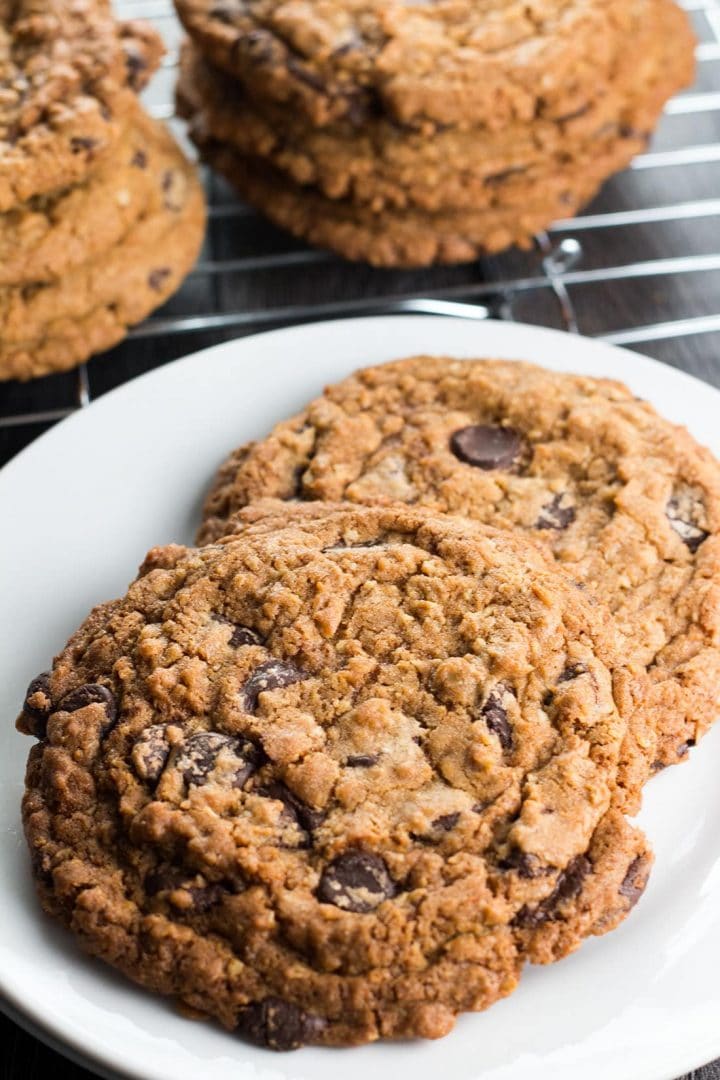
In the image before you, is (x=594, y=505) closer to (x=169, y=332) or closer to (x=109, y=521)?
(x=109, y=521)

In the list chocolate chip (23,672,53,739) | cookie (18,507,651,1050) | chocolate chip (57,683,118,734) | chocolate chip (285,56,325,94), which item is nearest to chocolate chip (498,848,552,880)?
cookie (18,507,651,1050)

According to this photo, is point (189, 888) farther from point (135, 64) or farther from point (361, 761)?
point (135, 64)

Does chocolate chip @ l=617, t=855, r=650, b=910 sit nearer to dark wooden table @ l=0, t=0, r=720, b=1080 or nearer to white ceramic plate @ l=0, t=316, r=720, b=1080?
white ceramic plate @ l=0, t=316, r=720, b=1080

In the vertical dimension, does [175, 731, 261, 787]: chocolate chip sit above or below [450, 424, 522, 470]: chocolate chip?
below

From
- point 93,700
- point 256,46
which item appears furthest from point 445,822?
point 256,46

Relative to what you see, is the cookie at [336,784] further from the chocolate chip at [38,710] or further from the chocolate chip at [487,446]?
the chocolate chip at [487,446]

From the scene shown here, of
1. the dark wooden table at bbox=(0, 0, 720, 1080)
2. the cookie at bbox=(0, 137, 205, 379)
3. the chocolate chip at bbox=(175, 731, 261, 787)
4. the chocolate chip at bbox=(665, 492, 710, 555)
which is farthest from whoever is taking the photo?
the dark wooden table at bbox=(0, 0, 720, 1080)
